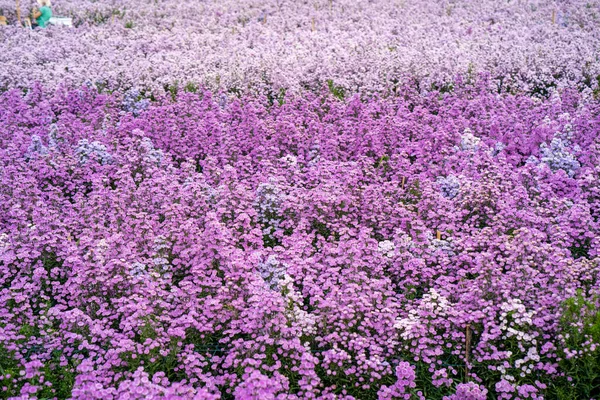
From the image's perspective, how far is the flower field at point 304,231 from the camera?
5.11m

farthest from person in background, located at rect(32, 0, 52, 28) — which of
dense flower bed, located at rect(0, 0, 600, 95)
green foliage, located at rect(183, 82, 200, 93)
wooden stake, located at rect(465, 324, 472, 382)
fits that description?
wooden stake, located at rect(465, 324, 472, 382)

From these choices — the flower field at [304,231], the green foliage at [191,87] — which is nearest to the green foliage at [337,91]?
the flower field at [304,231]

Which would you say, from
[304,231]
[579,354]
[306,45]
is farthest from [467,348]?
[306,45]

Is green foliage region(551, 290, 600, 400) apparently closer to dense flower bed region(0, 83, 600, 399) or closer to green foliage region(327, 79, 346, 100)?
dense flower bed region(0, 83, 600, 399)

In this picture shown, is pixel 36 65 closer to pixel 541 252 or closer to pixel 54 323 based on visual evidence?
pixel 54 323

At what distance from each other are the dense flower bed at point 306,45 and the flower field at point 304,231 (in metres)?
0.14

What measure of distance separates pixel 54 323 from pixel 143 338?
1253mm

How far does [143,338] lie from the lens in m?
5.23

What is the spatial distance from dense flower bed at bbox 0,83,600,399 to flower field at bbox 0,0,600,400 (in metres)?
0.03

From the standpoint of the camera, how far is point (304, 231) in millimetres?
6840

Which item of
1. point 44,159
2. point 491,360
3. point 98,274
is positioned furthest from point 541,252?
point 44,159

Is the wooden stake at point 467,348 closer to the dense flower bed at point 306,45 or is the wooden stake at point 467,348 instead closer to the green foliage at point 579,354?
the green foliage at point 579,354

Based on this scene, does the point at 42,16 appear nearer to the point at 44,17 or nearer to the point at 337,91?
the point at 44,17

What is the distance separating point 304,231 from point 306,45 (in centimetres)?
995
